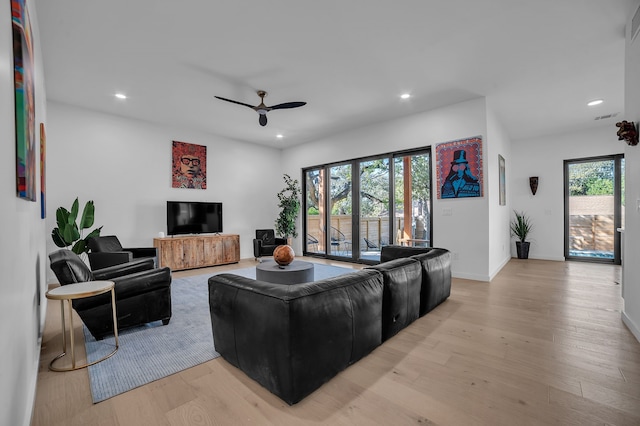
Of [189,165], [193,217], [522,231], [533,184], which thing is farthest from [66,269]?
[533,184]

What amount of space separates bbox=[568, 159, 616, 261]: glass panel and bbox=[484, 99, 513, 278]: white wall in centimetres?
160

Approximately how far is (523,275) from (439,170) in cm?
234

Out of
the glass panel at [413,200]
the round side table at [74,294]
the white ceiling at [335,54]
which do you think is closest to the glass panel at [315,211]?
the glass panel at [413,200]

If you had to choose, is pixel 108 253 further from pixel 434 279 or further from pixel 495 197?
pixel 495 197

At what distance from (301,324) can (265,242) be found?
5483 millimetres

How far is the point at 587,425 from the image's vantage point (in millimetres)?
1540

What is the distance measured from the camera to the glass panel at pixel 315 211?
7.38 metres

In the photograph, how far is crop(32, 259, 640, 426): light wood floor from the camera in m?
1.61

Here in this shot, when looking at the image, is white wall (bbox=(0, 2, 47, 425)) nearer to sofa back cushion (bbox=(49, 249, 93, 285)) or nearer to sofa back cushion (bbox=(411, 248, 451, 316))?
sofa back cushion (bbox=(49, 249, 93, 285))

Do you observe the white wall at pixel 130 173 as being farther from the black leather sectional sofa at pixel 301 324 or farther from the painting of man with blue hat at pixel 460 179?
the painting of man with blue hat at pixel 460 179

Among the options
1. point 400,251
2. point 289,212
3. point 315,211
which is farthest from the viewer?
point 315,211

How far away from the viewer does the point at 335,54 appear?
11.2 ft

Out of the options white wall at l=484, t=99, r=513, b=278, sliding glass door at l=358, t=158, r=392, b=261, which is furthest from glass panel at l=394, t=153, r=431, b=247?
white wall at l=484, t=99, r=513, b=278

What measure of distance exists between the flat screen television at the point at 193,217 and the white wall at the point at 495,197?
5302 millimetres
